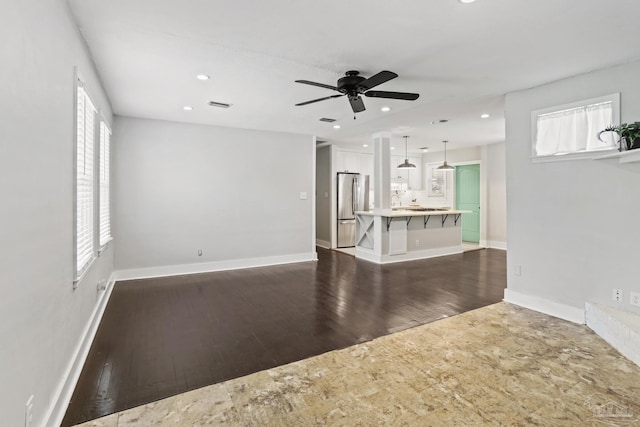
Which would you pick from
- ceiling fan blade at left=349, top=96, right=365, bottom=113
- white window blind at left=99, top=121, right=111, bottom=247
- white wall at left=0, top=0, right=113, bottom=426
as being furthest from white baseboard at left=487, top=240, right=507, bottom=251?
white wall at left=0, top=0, right=113, bottom=426

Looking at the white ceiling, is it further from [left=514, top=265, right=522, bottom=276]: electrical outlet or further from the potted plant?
[left=514, top=265, right=522, bottom=276]: electrical outlet

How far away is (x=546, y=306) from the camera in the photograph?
3635 millimetres

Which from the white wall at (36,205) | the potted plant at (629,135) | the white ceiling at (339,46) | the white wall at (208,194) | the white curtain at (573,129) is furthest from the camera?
the white wall at (208,194)

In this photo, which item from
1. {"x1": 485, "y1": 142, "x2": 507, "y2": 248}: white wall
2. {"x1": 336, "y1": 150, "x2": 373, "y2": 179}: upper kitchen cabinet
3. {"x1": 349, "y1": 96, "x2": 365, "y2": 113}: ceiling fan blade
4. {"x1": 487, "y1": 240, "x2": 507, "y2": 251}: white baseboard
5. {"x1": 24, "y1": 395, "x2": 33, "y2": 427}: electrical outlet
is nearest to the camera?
{"x1": 24, "y1": 395, "x2": 33, "y2": 427}: electrical outlet

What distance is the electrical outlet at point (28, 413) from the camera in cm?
147

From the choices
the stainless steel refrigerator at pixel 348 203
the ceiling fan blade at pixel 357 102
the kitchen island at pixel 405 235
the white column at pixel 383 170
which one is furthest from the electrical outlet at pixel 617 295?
the stainless steel refrigerator at pixel 348 203

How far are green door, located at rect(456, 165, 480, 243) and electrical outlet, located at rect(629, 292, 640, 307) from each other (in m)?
5.67

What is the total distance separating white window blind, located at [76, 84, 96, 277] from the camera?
101 inches

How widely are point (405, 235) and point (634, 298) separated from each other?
3.79 m

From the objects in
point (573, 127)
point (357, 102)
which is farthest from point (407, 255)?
point (357, 102)

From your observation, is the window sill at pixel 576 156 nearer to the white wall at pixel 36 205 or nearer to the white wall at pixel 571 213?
the white wall at pixel 571 213

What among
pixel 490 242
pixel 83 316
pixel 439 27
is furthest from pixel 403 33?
pixel 490 242

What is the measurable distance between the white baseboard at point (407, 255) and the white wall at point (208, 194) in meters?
1.07

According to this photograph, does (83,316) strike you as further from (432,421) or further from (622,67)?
(622,67)
